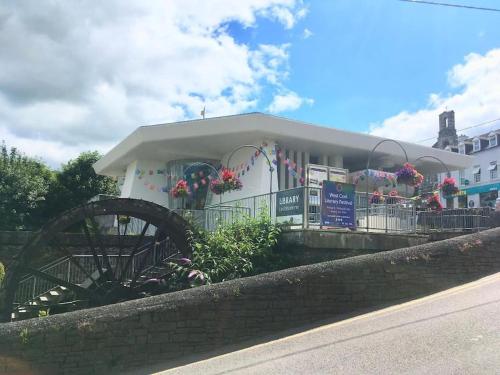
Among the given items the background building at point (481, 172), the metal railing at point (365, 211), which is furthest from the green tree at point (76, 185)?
the background building at point (481, 172)

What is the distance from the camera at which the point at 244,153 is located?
20141 mm

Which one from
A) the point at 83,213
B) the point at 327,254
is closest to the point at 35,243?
the point at 83,213

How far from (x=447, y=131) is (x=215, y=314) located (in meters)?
55.3

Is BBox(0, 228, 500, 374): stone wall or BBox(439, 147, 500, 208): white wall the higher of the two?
BBox(439, 147, 500, 208): white wall

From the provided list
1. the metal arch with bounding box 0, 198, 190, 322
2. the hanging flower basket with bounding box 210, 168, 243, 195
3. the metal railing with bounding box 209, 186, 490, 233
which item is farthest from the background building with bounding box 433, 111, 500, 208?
the metal arch with bounding box 0, 198, 190, 322

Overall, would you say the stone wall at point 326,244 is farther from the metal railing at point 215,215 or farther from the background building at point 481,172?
the background building at point 481,172

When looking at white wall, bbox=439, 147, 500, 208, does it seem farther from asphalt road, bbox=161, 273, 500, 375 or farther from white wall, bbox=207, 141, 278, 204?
asphalt road, bbox=161, 273, 500, 375

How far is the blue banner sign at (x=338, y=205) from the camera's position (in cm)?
1169

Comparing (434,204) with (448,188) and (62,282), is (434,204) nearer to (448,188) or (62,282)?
(448,188)

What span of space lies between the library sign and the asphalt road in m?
3.56

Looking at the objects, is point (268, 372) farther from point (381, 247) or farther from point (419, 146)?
point (419, 146)

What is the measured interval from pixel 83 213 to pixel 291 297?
5.07 m

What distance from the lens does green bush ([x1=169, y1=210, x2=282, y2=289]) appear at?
1012cm

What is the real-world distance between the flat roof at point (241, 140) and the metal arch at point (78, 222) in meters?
6.77
